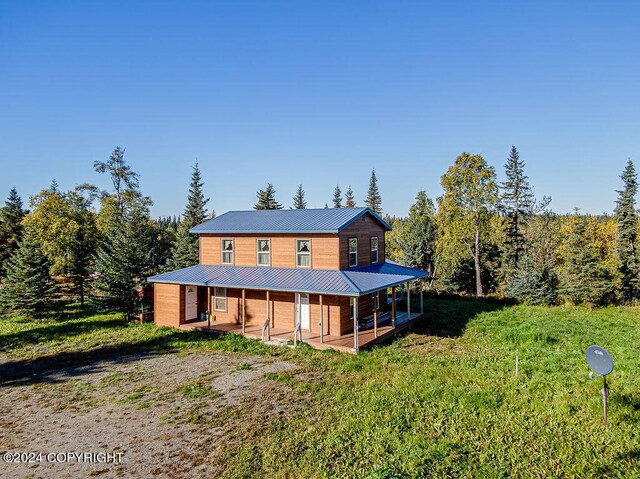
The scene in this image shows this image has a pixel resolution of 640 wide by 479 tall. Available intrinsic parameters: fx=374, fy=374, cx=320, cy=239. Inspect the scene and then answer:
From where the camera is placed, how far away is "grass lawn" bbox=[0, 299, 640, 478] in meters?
7.23

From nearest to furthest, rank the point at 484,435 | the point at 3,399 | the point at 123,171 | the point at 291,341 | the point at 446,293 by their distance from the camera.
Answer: the point at 484,435 → the point at 3,399 → the point at 291,341 → the point at 446,293 → the point at 123,171

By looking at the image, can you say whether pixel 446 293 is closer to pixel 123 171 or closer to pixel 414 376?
pixel 414 376

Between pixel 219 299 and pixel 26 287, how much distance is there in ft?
42.9

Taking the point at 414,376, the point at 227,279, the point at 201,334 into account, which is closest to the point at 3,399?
the point at 201,334

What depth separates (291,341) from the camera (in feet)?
52.5

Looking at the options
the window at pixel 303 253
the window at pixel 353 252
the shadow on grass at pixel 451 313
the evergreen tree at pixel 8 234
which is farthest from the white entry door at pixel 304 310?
the evergreen tree at pixel 8 234

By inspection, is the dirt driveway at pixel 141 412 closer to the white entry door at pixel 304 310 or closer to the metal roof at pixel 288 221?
the white entry door at pixel 304 310

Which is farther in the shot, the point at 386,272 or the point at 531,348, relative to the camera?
the point at 386,272

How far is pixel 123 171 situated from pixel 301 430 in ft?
117

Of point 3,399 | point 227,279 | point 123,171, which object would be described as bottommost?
point 3,399

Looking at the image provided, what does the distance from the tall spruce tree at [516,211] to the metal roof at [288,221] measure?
59.9ft

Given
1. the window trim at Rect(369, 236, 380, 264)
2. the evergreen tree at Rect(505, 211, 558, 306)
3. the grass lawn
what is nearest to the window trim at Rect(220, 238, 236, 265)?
the grass lawn

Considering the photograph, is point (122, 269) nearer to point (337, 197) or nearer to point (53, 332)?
point (53, 332)

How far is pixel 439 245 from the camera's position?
2952 cm
